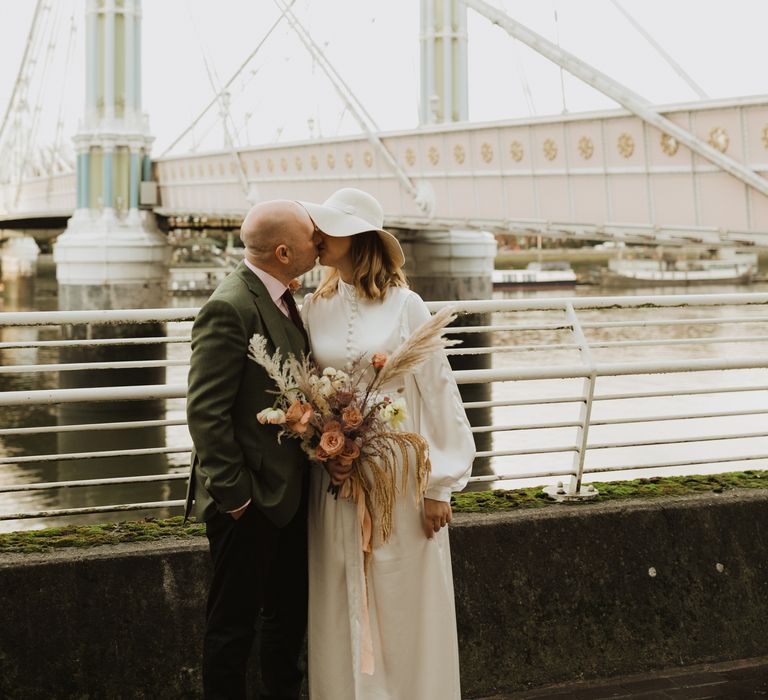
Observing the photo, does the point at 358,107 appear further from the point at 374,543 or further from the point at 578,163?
the point at 374,543

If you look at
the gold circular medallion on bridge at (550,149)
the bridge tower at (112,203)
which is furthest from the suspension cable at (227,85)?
the gold circular medallion on bridge at (550,149)

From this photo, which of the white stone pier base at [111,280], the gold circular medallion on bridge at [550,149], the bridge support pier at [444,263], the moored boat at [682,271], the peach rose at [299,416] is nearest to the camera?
the peach rose at [299,416]

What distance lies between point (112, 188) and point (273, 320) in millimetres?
23911

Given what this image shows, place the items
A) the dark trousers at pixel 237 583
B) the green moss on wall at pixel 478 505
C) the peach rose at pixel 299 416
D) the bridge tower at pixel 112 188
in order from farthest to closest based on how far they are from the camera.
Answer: the bridge tower at pixel 112 188 → the green moss on wall at pixel 478 505 → the dark trousers at pixel 237 583 → the peach rose at pixel 299 416

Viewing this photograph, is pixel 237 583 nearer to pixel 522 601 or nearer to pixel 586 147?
pixel 522 601

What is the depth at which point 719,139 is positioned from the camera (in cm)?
1212

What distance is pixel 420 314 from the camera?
2574 millimetres


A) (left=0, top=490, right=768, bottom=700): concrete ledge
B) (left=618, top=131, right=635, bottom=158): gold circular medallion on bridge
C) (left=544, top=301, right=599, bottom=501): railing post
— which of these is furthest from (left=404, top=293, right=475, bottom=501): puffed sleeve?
(left=618, top=131, right=635, bottom=158): gold circular medallion on bridge

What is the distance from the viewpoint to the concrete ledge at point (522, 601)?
118 inches

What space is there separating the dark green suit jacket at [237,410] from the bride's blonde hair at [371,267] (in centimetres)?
18

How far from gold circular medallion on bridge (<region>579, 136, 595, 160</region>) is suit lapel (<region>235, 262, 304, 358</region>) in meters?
12.0

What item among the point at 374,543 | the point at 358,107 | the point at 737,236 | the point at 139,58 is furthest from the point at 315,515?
the point at 139,58

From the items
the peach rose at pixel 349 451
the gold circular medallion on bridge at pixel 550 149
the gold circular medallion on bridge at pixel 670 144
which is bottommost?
the peach rose at pixel 349 451

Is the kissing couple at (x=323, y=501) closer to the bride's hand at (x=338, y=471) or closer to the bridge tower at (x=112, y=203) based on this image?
the bride's hand at (x=338, y=471)
